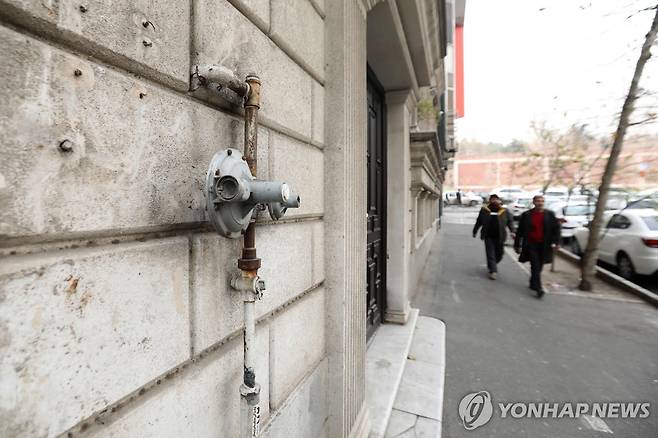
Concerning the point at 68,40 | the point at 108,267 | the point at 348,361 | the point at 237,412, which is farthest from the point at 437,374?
the point at 68,40

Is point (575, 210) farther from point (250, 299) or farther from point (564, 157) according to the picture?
point (250, 299)

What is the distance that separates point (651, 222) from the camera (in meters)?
8.25

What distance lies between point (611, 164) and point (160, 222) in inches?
374

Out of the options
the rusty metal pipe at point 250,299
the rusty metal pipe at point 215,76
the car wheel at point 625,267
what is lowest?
the car wheel at point 625,267

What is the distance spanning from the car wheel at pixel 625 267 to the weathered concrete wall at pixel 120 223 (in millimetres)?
10227

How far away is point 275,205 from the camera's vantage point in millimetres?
1349

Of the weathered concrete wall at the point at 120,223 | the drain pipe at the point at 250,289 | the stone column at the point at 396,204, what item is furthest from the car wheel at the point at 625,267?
the drain pipe at the point at 250,289

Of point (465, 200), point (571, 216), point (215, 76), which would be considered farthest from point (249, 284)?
point (465, 200)

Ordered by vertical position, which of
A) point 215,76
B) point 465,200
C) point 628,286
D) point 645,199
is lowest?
point 628,286

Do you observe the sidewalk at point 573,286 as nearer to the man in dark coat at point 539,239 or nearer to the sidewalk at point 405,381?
the man in dark coat at point 539,239

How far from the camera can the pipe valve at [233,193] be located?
1.10m

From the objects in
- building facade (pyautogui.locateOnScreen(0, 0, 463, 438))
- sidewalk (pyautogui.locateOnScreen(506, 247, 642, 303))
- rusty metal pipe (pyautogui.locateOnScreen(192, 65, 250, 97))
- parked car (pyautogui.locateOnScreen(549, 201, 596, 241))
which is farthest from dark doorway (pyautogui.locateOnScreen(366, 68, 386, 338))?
parked car (pyautogui.locateOnScreen(549, 201, 596, 241))

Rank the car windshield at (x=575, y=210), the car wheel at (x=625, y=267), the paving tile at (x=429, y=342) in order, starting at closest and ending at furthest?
1. the paving tile at (x=429, y=342)
2. the car wheel at (x=625, y=267)
3. the car windshield at (x=575, y=210)

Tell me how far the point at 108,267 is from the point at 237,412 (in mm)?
844
